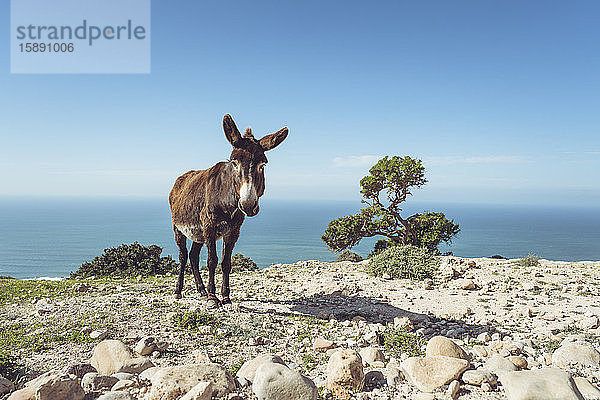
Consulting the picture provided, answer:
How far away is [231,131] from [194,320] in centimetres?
369

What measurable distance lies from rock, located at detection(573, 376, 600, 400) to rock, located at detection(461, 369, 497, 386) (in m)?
0.84

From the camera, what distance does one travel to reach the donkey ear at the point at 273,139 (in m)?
7.35

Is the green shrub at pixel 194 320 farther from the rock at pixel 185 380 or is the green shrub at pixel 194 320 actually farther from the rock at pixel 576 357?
the rock at pixel 576 357

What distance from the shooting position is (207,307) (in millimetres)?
8086

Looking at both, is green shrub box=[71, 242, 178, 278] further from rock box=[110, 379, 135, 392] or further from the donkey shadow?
rock box=[110, 379, 135, 392]

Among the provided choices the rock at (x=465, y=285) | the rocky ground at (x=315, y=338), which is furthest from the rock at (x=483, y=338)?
the rock at (x=465, y=285)

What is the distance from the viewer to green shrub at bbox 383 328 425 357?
591 cm

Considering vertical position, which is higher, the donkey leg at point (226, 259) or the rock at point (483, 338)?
the donkey leg at point (226, 259)

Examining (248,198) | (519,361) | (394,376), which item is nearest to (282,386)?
(394,376)

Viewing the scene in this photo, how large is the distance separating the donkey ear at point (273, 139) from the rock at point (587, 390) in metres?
5.84

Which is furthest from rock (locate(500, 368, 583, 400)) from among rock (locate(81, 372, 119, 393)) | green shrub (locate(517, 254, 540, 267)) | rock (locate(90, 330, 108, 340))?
green shrub (locate(517, 254, 540, 267))

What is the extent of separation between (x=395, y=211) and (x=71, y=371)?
65.8 ft

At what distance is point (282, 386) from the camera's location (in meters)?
3.86

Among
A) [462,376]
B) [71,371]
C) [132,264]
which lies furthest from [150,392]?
[132,264]
